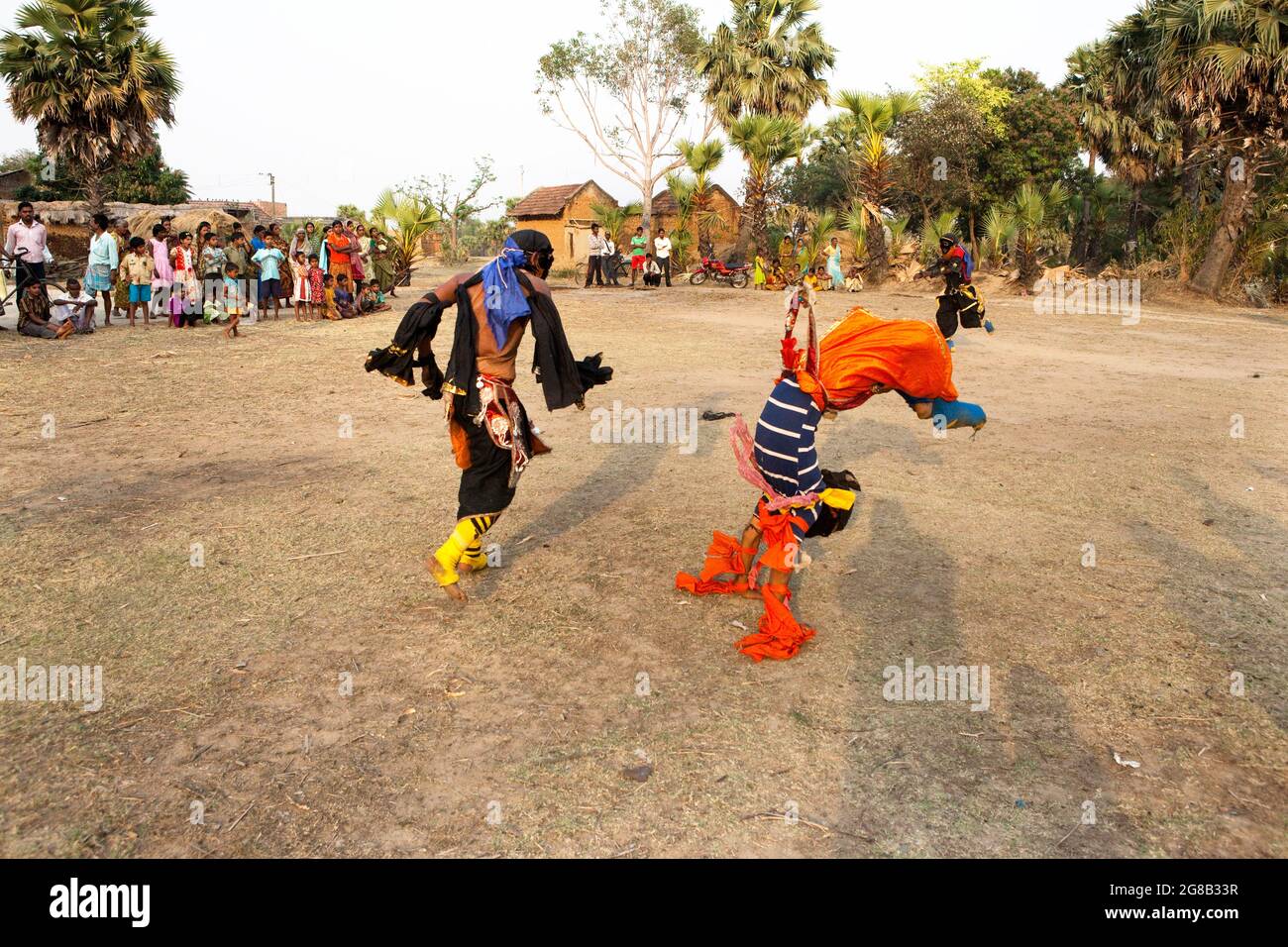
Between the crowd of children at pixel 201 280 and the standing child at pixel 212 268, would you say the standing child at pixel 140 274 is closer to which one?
the crowd of children at pixel 201 280

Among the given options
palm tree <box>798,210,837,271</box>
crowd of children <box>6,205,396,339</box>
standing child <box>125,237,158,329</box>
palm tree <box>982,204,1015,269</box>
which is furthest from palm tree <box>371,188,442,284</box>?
palm tree <box>982,204,1015,269</box>

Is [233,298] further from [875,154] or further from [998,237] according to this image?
[998,237]

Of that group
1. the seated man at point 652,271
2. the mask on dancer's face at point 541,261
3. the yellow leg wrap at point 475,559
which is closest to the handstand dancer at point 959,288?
the mask on dancer's face at point 541,261

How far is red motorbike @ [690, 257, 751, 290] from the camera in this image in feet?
84.5

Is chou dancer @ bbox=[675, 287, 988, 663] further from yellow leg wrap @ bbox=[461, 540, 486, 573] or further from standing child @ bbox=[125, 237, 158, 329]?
standing child @ bbox=[125, 237, 158, 329]

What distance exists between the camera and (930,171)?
98.8ft

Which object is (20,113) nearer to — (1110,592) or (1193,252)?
(1110,592)

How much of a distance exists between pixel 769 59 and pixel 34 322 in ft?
82.1

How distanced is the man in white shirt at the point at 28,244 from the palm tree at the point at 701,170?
17.6 meters

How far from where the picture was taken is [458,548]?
4789 mm

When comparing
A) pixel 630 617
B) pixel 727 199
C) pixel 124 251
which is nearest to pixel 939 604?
pixel 630 617

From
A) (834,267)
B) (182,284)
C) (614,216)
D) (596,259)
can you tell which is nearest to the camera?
(182,284)

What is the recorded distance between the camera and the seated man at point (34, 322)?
43.9 feet

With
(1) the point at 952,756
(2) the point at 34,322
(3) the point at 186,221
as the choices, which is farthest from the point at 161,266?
(1) the point at 952,756
